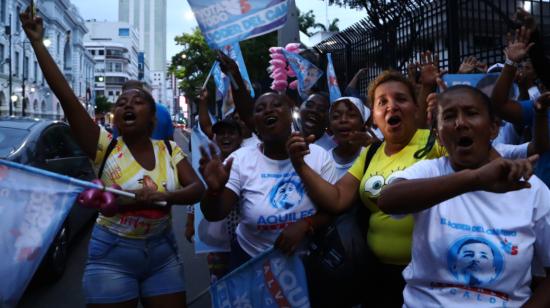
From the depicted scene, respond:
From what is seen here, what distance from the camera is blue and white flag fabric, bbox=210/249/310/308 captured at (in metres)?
2.53

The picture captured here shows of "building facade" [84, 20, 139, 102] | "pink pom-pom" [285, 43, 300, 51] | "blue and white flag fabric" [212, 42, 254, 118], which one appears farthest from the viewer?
"building facade" [84, 20, 139, 102]

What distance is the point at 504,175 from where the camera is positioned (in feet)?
4.84

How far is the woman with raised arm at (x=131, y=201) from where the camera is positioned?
2.55 metres

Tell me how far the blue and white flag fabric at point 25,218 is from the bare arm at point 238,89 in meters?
1.85

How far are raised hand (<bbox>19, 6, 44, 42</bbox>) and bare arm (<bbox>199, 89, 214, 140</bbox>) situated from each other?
7.02ft

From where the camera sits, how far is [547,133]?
8.84ft

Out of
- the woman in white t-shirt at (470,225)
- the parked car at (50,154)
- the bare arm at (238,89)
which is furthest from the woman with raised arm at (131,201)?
the parked car at (50,154)

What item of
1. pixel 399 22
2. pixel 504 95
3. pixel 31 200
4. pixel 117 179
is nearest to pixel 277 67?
pixel 399 22

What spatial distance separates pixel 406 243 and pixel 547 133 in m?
1.14

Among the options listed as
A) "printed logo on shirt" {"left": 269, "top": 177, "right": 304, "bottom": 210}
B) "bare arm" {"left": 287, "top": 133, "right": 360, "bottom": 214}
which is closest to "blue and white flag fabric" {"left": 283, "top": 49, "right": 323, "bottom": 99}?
"printed logo on shirt" {"left": 269, "top": 177, "right": 304, "bottom": 210}

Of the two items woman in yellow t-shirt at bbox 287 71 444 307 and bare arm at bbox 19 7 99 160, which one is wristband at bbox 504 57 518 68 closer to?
woman in yellow t-shirt at bbox 287 71 444 307

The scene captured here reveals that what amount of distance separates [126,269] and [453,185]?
5.88 feet

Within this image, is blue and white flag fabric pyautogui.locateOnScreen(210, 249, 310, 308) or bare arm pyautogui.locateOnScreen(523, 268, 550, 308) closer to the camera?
bare arm pyautogui.locateOnScreen(523, 268, 550, 308)

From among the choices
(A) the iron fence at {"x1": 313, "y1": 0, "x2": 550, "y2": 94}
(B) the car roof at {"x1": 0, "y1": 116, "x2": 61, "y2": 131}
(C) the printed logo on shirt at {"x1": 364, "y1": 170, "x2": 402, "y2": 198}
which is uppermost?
(A) the iron fence at {"x1": 313, "y1": 0, "x2": 550, "y2": 94}
